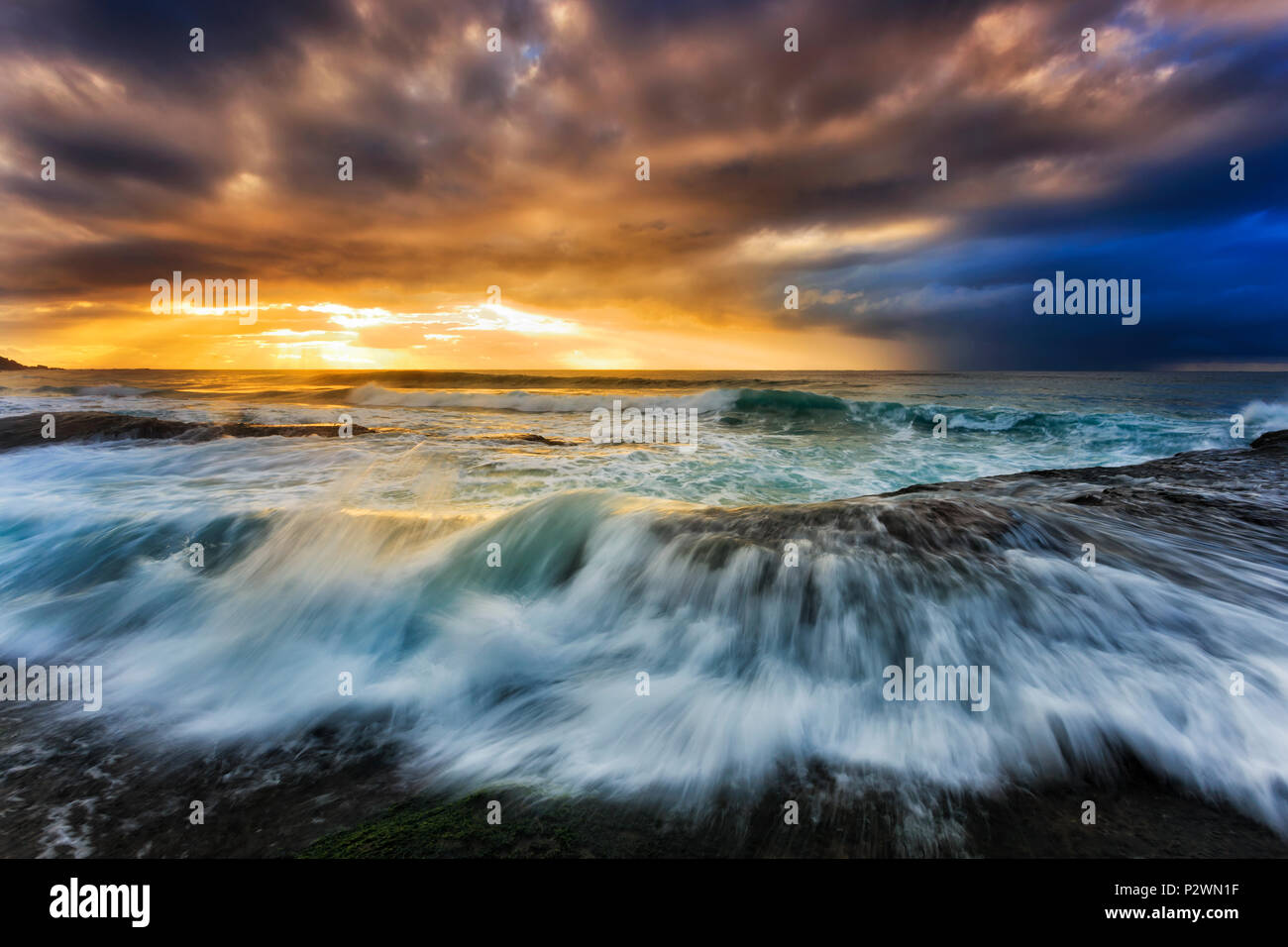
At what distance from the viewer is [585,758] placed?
3.05 meters

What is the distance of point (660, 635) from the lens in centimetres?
439

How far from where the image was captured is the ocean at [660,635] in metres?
2.96

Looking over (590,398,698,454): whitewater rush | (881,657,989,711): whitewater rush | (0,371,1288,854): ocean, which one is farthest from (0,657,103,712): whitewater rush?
(590,398,698,454): whitewater rush

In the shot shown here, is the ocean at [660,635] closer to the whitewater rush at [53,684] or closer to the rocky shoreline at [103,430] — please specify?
the whitewater rush at [53,684]

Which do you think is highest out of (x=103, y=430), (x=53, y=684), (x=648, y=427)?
(x=648, y=427)

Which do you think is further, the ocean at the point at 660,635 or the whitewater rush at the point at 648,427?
the whitewater rush at the point at 648,427

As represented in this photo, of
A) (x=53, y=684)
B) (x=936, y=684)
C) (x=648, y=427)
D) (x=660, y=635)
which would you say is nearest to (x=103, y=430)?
(x=53, y=684)

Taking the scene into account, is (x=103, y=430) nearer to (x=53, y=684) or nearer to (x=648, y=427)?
(x=53, y=684)

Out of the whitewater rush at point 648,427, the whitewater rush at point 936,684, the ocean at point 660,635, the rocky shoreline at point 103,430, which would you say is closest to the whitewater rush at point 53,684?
the ocean at point 660,635

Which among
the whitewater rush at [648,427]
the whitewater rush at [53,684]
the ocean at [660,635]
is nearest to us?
the ocean at [660,635]

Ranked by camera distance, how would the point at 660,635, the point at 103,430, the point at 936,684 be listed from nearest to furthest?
the point at 936,684, the point at 660,635, the point at 103,430

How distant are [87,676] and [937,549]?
6753 millimetres

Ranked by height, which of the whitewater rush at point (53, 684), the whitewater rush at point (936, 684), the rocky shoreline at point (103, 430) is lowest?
the whitewater rush at point (53, 684)
